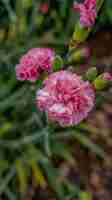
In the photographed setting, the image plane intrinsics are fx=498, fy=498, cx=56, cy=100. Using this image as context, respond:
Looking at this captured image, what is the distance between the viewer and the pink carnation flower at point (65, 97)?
3.64 feet

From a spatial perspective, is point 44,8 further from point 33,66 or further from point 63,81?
point 63,81

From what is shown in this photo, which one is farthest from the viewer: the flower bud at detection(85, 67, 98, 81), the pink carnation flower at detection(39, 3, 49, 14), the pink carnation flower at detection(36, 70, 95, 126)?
the pink carnation flower at detection(39, 3, 49, 14)

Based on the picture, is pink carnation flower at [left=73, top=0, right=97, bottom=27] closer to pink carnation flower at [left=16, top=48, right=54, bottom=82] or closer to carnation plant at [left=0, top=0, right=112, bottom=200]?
carnation plant at [left=0, top=0, right=112, bottom=200]

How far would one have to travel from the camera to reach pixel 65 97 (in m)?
1.11

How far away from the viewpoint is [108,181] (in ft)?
6.75

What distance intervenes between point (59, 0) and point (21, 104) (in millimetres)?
897

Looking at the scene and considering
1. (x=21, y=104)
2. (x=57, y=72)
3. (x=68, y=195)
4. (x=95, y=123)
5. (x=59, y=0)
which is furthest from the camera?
(x=59, y=0)

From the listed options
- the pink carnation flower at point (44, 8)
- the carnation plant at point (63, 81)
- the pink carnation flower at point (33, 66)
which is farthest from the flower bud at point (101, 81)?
the pink carnation flower at point (44, 8)

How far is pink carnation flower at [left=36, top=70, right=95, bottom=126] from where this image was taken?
111 cm

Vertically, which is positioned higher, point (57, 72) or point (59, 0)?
point (57, 72)

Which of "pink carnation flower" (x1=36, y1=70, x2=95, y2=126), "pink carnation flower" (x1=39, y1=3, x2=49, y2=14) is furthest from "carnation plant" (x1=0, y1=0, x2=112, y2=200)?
"pink carnation flower" (x1=39, y1=3, x2=49, y2=14)

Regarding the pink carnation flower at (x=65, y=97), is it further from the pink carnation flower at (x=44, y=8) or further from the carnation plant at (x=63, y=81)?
the pink carnation flower at (x=44, y=8)

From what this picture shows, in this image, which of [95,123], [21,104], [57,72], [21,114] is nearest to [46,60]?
[57,72]

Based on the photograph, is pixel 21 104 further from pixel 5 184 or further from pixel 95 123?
pixel 95 123
